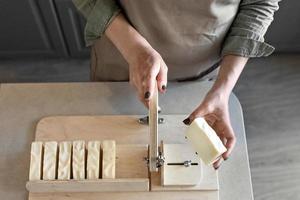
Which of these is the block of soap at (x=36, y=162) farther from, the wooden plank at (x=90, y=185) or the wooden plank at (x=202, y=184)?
the wooden plank at (x=202, y=184)

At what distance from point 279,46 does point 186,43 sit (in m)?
0.87

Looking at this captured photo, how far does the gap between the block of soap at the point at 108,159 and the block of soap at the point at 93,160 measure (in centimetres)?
1

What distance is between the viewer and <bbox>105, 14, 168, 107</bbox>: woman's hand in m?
0.64

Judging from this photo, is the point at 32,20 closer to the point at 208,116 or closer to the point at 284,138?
the point at 208,116

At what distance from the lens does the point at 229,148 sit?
73cm

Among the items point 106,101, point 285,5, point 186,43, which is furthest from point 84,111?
point 285,5

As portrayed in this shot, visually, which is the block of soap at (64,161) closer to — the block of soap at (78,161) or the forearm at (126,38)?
the block of soap at (78,161)

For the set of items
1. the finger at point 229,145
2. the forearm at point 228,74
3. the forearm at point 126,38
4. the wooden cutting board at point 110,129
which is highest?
the forearm at point 126,38

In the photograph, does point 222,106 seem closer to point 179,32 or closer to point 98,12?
point 179,32

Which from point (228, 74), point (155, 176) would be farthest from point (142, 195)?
point (228, 74)

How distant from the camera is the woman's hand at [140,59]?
2.11 feet

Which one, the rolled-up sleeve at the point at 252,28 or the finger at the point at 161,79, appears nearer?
the finger at the point at 161,79

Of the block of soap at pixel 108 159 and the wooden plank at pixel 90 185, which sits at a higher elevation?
the block of soap at pixel 108 159

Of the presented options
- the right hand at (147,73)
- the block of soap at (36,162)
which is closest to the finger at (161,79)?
the right hand at (147,73)
